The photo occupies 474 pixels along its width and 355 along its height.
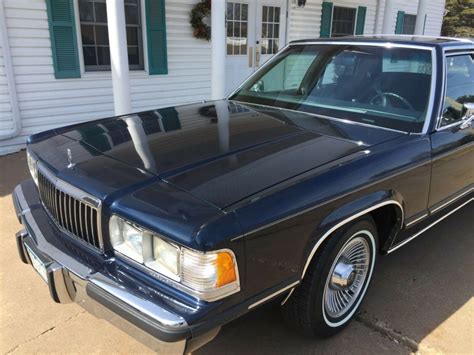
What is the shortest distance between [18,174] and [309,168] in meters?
4.18

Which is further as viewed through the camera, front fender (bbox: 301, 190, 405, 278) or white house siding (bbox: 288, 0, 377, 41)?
white house siding (bbox: 288, 0, 377, 41)

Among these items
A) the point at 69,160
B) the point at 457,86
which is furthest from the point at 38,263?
the point at 457,86

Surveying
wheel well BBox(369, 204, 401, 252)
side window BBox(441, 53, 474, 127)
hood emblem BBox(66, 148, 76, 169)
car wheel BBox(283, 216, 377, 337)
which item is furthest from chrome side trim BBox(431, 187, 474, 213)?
hood emblem BBox(66, 148, 76, 169)

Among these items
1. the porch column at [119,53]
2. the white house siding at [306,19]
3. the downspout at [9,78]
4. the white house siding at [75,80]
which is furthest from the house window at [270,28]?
the downspout at [9,78]

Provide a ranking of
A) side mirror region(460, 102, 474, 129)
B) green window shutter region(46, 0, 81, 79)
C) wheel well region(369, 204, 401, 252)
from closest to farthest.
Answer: wheel well region(369, 204, 401, 252) → side mirror region(460, 102, 474, 129) → green window shutter region(46, 0, 81, 79)

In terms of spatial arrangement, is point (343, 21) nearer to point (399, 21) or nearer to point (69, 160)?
point (399, 21)

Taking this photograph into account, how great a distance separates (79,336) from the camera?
97.3 inches

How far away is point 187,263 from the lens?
171 cm

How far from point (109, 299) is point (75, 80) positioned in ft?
17.2

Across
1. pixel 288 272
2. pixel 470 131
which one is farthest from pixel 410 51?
pixel 288 272

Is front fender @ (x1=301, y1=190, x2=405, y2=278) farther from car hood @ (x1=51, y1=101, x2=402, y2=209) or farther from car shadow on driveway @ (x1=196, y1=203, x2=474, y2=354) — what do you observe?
car shadow on driveway @ (x1=196, y1=203, x2=474, y2=354)

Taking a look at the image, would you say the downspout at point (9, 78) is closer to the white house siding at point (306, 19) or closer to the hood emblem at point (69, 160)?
the hood emblem at point (69, 160)

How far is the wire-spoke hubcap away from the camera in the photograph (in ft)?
7.76

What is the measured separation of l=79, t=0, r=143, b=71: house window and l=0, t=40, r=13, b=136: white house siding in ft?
3.84
